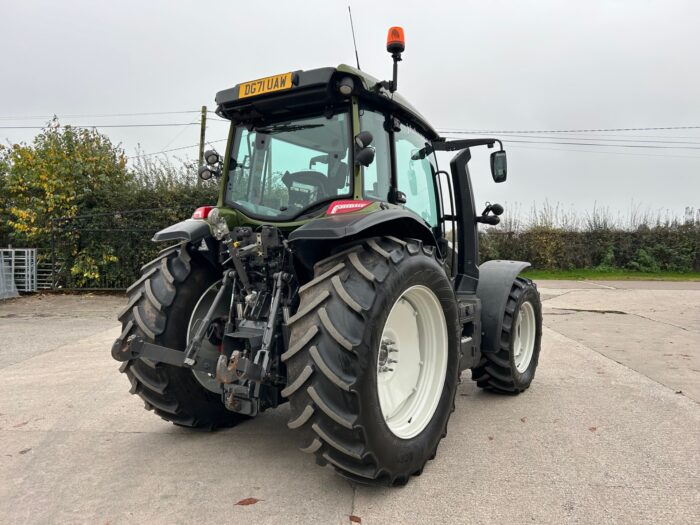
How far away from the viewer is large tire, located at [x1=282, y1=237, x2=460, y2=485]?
7.61ft

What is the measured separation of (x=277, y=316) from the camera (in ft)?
8.92

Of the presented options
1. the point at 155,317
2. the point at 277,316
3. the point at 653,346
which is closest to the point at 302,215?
the point at 277,316

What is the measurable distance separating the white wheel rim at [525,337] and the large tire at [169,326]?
2.86 metres

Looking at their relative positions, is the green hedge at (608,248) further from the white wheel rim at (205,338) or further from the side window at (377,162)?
the white wheel rim at (205,338)

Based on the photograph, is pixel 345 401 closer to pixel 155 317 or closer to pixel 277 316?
pixel 277 316

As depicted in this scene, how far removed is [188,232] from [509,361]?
2.77 m

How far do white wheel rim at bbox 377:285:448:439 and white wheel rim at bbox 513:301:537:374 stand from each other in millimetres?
1849

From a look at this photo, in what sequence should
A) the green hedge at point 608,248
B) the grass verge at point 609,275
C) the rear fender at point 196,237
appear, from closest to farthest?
1. the rear fender at point 196,237
2. the grass verge at point 609,275
3. the green hedge at point 608,248

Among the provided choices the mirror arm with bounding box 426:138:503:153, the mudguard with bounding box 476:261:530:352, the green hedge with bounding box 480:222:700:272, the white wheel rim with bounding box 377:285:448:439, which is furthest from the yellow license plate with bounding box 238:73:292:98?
the green hedge with bounding box 480:222:700:272

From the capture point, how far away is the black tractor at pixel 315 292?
2369mm

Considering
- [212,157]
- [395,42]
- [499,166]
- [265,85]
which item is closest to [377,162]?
[395,42]

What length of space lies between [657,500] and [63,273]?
44.3 ft

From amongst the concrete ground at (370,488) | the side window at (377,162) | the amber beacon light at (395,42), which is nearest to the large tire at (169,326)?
the concrete ground at (370,488)

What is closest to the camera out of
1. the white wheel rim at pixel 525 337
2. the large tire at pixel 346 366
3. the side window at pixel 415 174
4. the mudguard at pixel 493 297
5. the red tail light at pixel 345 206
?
the large tire at pixel 346 366
